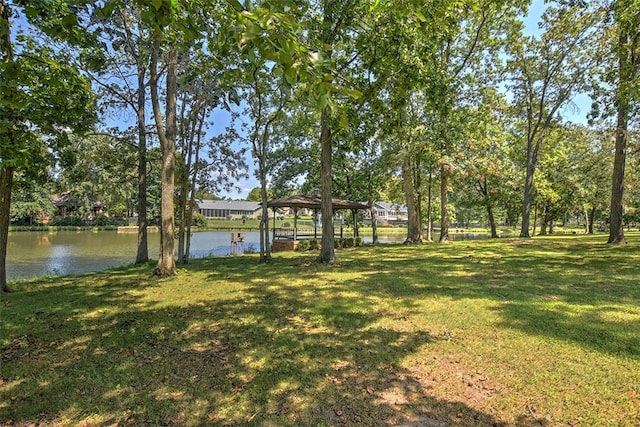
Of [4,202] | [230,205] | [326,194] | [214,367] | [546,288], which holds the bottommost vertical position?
[214,367]


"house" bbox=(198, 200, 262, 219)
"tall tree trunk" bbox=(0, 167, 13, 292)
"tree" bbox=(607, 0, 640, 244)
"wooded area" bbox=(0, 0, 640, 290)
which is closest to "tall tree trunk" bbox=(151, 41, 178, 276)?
"wooded area" bbox=(0, 0, 640, 290)

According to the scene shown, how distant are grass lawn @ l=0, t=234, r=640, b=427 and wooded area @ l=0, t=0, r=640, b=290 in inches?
88.9

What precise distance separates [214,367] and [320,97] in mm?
2812

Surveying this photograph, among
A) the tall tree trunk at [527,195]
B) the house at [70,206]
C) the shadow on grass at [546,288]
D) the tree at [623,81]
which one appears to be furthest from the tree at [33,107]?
the house at [70,206]

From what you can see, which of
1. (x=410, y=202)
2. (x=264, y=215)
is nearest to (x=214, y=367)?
(x=264, y=215)

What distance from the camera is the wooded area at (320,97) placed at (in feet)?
9.15

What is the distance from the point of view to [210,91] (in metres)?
10.2

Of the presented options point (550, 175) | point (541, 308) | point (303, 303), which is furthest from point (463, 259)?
point (550, 175)

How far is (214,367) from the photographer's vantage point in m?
3.27

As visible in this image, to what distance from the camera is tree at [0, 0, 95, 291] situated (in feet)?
14.0

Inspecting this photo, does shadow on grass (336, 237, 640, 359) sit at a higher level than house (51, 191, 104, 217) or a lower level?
lower

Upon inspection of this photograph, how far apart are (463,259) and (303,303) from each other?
21.2 ft

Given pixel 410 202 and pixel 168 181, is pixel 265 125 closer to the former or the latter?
pixel 168 181

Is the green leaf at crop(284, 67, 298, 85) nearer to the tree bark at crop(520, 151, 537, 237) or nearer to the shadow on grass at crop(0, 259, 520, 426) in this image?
the shadow on grass at crop(0, 259, 520, 426)
